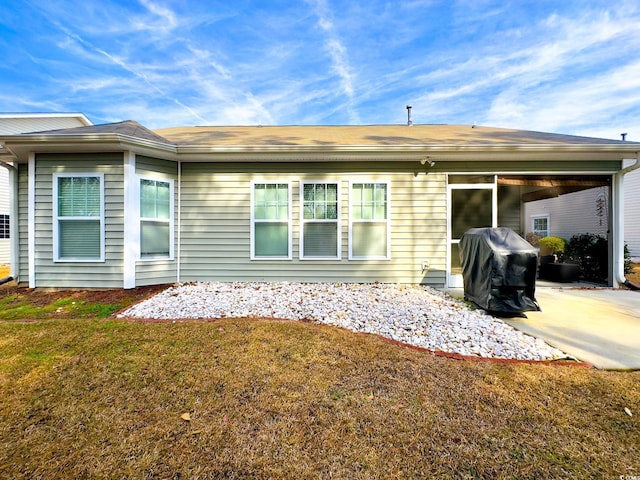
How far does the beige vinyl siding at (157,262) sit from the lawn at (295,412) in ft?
7.90

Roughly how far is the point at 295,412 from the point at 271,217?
4470mm

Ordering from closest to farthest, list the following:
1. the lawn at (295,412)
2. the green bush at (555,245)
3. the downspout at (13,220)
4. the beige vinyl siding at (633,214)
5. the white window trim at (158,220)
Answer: the lawn at (295,412) < the white window trim at (158,220) < the downspout at (13,220) < the green bush at (555,245) < the beige vinyl siding at (633,214)

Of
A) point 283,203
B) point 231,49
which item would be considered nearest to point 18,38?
point 231,49

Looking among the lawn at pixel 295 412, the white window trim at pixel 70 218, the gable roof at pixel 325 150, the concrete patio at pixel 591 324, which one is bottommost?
the lawn at pixel 295 412

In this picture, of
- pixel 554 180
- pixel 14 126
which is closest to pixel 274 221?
pixel 554 180

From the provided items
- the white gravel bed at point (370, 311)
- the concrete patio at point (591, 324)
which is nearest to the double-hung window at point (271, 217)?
the white gravel bed at point (370, 311)

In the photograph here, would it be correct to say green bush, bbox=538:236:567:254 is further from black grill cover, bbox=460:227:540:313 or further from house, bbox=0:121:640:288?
black grill cover, bbox=460:227:540:313

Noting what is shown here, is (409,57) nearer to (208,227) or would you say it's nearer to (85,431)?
(208,227)

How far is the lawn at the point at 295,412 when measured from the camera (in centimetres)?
152

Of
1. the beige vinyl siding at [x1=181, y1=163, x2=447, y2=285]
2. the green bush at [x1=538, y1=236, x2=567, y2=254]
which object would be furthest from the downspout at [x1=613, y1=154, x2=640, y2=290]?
the beige vinyl siding at [x1=181, y1=163, x2=447, y2=285]

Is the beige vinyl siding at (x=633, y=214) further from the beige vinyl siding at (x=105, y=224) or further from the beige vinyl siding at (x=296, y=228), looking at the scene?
the beige vinyl siding at (x=105, y=224)

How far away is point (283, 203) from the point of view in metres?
6.00

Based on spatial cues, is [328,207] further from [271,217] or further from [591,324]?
[591,324]

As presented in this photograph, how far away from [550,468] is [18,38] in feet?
56.0
